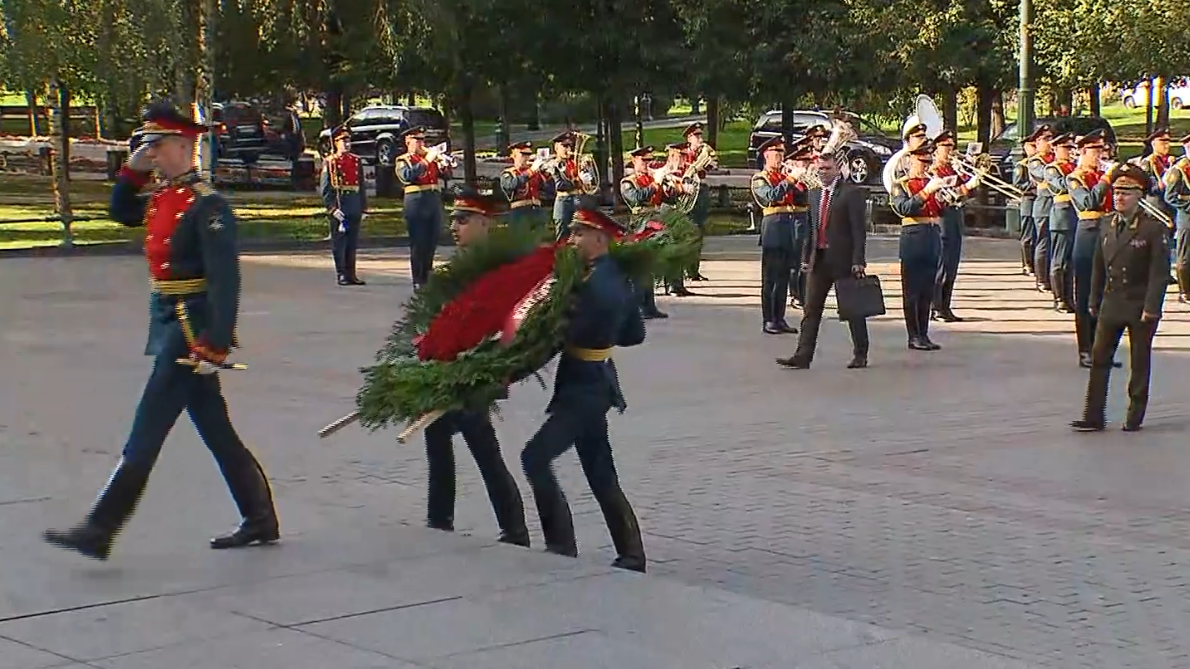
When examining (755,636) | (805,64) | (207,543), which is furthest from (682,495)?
(805,64)

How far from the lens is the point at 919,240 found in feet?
58.9

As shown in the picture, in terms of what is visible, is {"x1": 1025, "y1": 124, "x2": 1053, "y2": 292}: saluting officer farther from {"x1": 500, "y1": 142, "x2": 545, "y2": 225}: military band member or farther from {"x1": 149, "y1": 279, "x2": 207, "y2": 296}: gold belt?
{"x1": 149, "y1": 279, "x2": 207, "y2": 296}: gold belt

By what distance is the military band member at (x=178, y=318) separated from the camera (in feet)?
26.5

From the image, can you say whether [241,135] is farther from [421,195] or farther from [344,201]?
[421,195]

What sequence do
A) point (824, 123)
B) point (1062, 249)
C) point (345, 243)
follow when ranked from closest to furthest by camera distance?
point (1062, 249), point (345, 243), point (824, 123)

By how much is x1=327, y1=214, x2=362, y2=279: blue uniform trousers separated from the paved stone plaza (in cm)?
573

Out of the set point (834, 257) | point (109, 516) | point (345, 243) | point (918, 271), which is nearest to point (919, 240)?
point (918, 271)

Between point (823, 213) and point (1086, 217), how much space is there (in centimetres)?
273

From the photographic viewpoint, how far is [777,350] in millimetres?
17562

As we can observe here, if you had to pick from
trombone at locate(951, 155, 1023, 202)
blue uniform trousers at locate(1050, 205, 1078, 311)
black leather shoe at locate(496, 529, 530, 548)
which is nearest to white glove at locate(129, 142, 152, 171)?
black leather shoe at locate(496, 529, 530, 548)

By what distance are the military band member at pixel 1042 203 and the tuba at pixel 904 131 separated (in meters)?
1.16

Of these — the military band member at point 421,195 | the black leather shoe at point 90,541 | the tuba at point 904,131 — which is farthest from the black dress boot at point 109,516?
the military band member at point 421,195

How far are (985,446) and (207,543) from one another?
18.8 ft

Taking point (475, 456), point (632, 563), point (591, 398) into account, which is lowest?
point (632, 563)
